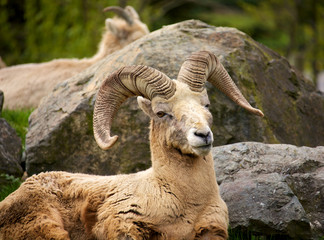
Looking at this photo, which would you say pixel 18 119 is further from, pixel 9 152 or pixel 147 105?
pixel 147 105

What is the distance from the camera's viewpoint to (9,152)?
904cm

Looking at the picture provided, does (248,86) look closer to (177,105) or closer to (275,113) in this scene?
(275,113)


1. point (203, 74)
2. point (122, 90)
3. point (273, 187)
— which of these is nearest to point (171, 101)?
point (203, 74)

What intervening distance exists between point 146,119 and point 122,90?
2.03 meters

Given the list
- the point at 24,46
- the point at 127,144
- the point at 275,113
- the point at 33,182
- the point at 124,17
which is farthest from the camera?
the point at 24,46

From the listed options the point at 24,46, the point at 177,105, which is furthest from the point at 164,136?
the point at 24,46

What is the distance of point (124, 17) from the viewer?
16031mm

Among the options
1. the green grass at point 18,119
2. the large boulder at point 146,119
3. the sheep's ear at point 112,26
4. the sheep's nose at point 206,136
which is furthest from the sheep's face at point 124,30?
the sheep's nose at point 206,136

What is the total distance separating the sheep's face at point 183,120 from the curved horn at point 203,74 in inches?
4.7

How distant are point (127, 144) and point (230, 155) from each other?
1.83 metres

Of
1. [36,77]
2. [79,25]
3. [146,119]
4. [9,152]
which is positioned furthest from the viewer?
[79,25]

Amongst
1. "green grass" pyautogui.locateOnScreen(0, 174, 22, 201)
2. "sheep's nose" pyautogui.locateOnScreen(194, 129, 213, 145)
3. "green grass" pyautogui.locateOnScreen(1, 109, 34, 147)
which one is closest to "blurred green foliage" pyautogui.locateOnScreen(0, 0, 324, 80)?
"green grass" pyautogui.locateOnScreen(1, 109, 34, 147)

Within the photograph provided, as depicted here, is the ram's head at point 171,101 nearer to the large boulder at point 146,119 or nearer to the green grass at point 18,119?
the large boulder at point 146,119

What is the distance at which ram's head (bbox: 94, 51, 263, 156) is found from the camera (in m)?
6.07
